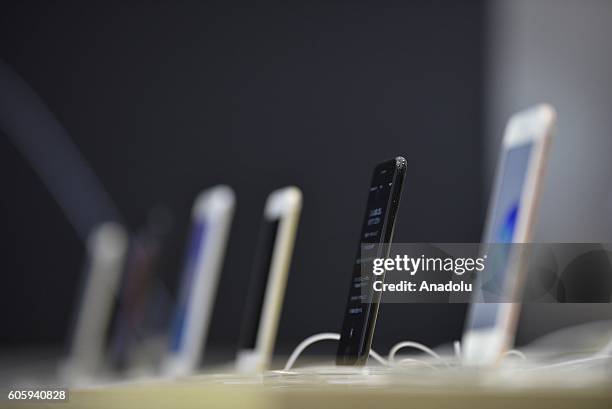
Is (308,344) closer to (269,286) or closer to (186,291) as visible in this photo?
(269,286)

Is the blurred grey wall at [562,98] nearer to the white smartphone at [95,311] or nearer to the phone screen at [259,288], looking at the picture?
the white smartphone at [95,311]

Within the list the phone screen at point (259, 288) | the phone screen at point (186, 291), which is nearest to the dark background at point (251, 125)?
the phone screen at point (186, 291)

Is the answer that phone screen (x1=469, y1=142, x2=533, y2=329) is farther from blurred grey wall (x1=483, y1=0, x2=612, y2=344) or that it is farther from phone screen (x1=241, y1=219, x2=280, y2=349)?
blurred grey wall (x1=483, y1=0, x2=612, y2=344)

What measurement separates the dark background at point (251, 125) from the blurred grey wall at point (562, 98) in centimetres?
12

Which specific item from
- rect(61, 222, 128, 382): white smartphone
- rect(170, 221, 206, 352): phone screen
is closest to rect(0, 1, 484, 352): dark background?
rect(61, 222, 128, 382): white smartphone

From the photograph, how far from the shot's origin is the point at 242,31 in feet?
18.2

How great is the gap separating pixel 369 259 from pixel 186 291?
1.61 meters

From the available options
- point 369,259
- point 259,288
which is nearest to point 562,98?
point 259,288

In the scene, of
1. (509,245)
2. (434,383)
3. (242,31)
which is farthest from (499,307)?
(242,31)

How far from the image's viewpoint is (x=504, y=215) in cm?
177

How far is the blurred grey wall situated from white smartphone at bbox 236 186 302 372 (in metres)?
2.60

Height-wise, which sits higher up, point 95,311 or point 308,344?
point 95,311

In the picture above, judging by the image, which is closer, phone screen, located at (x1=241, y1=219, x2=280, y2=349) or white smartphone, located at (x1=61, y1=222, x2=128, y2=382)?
phone screen, located at (x1=241, y1=219, x2=280, y2=349)

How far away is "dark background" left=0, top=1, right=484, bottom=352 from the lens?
5180 millimetres
